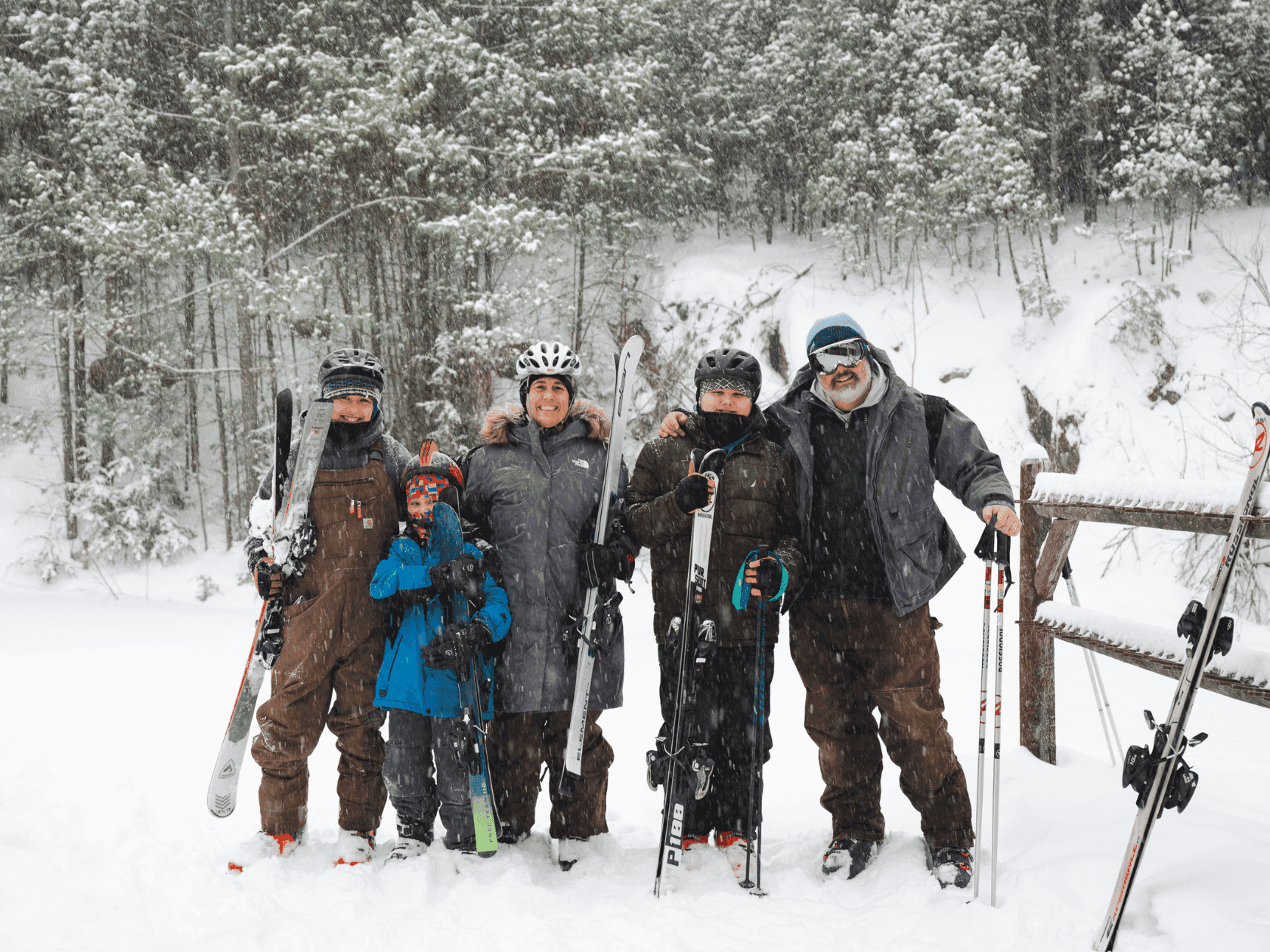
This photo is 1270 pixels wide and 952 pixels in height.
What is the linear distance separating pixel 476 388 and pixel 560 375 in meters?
9.54

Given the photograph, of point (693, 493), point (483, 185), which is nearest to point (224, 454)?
point (483, 185)

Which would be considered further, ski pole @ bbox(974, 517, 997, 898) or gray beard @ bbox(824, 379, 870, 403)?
gray beard @ bbox(824, 379, 870, 403)

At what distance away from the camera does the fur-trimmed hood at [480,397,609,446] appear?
3.31 m

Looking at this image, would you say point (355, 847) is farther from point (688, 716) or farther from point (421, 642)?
point (688, 716)

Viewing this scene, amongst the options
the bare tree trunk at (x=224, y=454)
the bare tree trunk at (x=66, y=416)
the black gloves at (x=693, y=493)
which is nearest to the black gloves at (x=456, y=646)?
the black gloves at (x=693, y=493)

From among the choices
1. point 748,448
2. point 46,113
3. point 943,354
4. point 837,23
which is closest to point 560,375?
point 748,448

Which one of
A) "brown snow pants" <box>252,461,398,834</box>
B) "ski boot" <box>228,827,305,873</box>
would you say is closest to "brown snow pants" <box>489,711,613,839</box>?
"brown snow pants" <box>252,461,398,834</box>

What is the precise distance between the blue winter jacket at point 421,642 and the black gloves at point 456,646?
0.07 metres

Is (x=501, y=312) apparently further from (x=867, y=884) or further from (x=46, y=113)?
(x=867, y=884)

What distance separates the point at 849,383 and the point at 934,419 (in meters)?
0.36

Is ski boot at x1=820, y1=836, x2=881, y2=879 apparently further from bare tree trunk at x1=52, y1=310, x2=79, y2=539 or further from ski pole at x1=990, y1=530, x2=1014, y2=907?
bare tree trunk at x1=52, y1=310, x2=79, y2=539

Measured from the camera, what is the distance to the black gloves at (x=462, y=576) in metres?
2.99

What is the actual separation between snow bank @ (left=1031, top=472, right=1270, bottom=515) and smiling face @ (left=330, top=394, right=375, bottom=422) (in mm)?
3008

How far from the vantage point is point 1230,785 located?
4.32m
